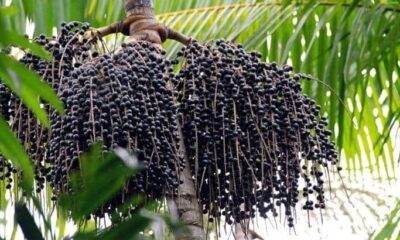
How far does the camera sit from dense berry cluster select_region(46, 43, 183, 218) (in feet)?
5.23

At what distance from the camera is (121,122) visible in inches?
63.1

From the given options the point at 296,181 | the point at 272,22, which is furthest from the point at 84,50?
the point at 272,22

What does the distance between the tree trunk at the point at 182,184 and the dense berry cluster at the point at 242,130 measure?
0.03 meters

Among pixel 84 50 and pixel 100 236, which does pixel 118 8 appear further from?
pixel 100 236

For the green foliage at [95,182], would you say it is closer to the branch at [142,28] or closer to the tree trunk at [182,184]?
the tree trunk at [182,184]

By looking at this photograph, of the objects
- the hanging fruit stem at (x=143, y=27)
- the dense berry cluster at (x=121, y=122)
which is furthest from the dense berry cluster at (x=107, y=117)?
the hanging fruit stem at (x=143, y=27)

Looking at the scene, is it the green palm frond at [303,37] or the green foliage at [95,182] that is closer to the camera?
the green foliage at [95,182]

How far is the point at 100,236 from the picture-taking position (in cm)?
59

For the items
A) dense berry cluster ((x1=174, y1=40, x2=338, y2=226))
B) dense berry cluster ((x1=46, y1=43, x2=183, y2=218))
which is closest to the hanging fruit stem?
dense berry cluster ((x1=174, y1=40, x2=338, y2=226))

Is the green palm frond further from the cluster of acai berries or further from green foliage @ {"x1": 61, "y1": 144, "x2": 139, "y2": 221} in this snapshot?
green foliage @ {"x1": 61, "y1": 144, "x2": 139, "y2": 221}

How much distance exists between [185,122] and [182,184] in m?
0.12

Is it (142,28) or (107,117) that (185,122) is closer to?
(107,117)

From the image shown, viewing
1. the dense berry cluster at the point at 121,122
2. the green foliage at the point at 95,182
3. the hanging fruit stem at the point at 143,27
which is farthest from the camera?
the hanging fruit stem at the point at 143,27

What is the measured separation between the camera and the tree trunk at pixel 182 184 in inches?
65.4
